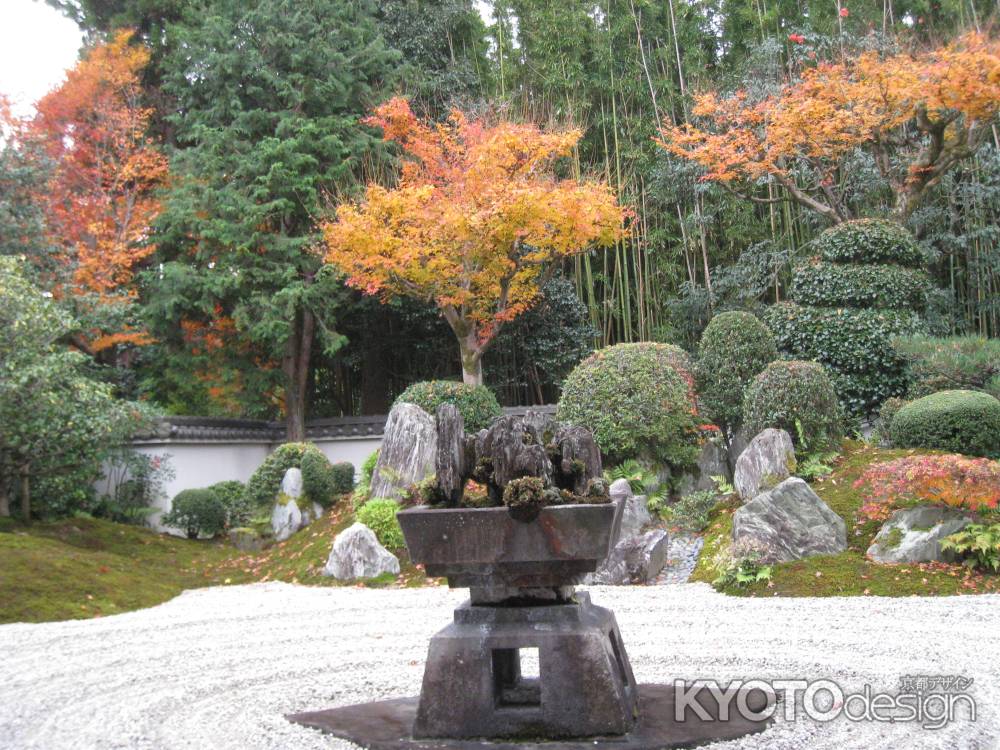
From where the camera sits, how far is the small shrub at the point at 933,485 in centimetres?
650

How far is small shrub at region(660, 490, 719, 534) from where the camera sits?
865 cm

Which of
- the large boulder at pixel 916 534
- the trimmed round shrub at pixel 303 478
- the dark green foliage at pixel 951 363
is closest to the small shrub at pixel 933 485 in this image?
the large boulder at pixel 916 534

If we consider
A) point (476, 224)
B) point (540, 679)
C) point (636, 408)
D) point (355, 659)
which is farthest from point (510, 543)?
point (476, 224)

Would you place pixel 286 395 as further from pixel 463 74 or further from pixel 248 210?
pixel 463 74

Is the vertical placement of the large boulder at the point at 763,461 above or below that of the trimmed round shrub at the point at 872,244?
below

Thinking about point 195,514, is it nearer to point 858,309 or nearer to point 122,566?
point 122,566

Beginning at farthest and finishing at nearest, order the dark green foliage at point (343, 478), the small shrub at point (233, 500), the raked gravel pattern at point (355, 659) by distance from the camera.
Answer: the small shrub at point (233, 500)
the dark green foliage at point (343, 478)
the raked gravel pattern at point (355, 659)

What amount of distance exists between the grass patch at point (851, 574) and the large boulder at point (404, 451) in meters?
3.53

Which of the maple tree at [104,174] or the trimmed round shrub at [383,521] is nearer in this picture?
the trimmed round shrub at [383,521]

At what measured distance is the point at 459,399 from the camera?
10.7 m

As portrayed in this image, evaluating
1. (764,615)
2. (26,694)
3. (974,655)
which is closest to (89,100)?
(26,694)

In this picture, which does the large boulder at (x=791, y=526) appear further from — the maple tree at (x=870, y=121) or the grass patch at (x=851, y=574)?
the maple tree at (x=870, y=121)

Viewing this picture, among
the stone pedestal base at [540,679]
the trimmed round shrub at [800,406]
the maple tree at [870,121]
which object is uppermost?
the maple tree at [870,121]

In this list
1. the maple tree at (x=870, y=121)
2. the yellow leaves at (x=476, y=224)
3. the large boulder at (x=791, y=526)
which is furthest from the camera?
the yellow leaves at (x=476, y=224)
